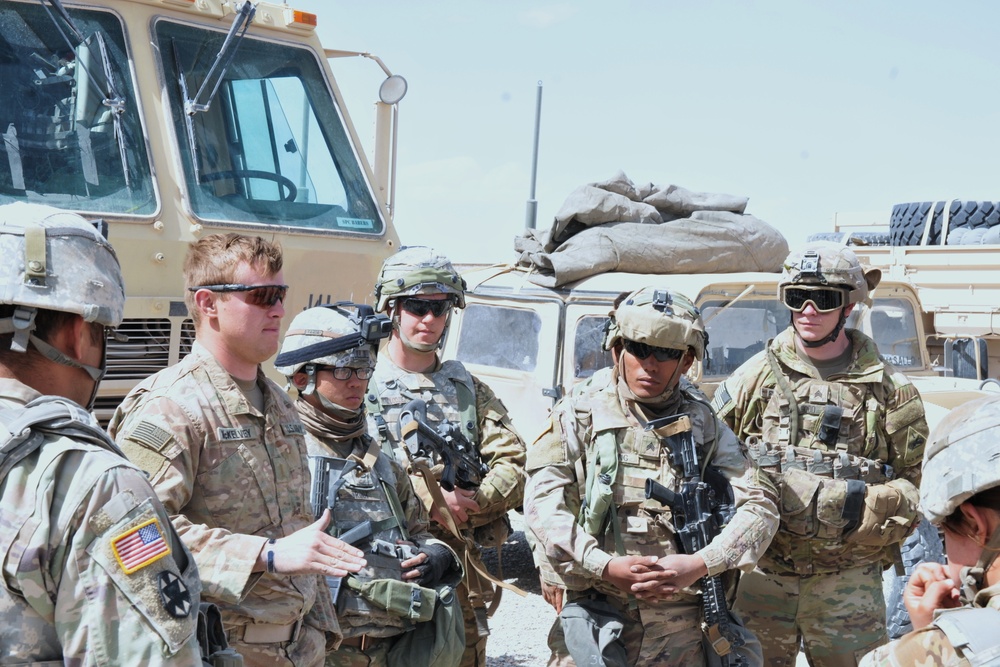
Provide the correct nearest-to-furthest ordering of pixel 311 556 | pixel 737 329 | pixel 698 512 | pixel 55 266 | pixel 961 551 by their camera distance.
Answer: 1. pixel 55 266
2. pixel 961 551
3. pixel 311 556
4. pixel 698 512
5. pixel 737 329

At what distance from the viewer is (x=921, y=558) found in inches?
220

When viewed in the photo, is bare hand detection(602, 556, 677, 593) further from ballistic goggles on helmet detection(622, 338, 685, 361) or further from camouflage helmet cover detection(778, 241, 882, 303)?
camouflage helmet cover detection(778, 241, 882, 303)

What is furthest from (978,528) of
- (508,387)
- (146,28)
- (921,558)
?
(508,387)

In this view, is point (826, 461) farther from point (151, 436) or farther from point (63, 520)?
point (63, 520)

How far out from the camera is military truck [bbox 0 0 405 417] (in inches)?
181

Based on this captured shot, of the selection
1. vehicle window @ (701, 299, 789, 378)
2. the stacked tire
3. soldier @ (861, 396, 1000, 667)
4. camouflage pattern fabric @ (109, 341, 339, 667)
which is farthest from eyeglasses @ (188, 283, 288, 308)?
the stacked tire

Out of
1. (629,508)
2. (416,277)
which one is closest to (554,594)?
(629,508)

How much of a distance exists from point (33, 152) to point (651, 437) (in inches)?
117

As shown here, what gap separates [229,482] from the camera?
8.84ft

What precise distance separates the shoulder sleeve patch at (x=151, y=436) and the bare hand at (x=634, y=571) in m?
1.46

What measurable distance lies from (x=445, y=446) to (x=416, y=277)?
704 millimetres

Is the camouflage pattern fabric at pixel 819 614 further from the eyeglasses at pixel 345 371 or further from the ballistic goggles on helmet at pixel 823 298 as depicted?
the eyeglasses at pixel 345 371

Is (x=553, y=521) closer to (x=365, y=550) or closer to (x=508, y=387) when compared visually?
(x=365, y=550)

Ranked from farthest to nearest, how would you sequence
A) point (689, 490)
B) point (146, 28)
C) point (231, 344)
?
1. point (146, 28)
2. point (689, 490)
3. point (231, 344)
